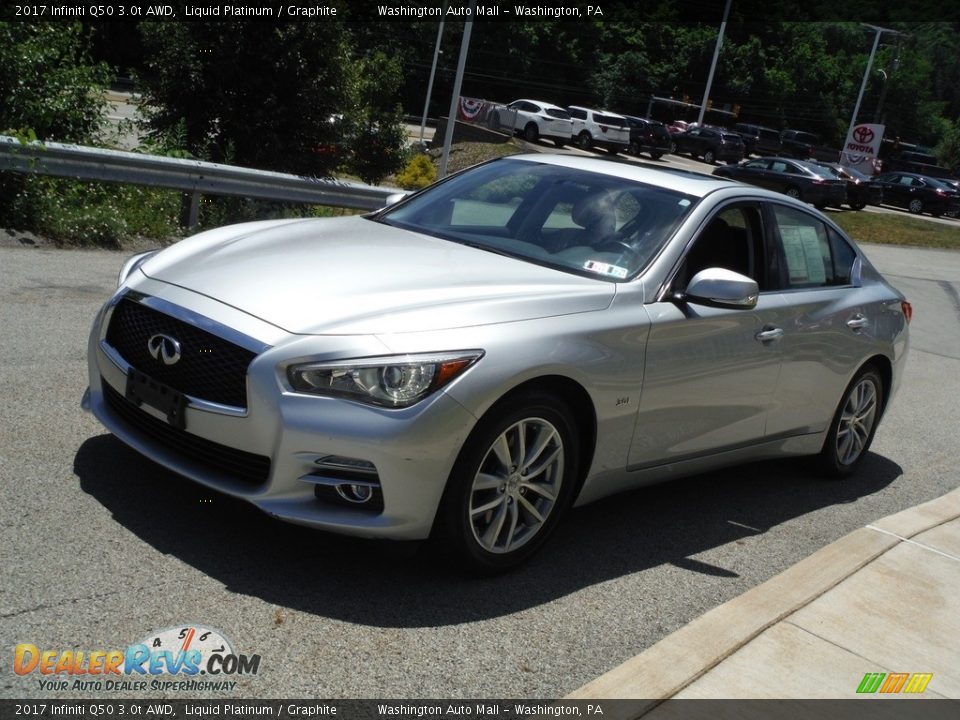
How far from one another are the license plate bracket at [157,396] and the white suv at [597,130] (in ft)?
155

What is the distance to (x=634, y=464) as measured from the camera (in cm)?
502

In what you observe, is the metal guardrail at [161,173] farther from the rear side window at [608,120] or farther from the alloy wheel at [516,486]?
the rear side window at [608,120]

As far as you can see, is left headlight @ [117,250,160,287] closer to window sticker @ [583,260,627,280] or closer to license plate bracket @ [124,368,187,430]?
license plate bracket @ [124,368,187,430]

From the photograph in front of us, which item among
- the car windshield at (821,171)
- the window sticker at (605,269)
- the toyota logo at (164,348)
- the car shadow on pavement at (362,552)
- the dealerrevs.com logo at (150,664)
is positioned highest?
the window sticker at (605,269)

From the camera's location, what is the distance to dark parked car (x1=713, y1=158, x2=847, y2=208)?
38.0 m

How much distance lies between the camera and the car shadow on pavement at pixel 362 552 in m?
4.13

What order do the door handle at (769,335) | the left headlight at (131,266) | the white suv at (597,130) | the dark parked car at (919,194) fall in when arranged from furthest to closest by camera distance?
the white suv at (597,130), the dark parked car at (919,194), the door handle at (769,335), the left headlight at (131,266)

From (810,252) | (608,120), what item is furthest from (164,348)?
(608,120)

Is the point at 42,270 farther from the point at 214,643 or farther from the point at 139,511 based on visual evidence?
the point at 214,643

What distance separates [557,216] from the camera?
18.0 ft

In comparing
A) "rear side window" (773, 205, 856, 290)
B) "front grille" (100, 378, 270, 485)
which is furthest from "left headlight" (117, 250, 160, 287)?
"rear side window" (773, 205, 856, 290)

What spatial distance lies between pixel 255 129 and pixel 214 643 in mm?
15051

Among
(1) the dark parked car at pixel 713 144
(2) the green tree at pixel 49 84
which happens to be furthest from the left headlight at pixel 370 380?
(1) the dark parked car at pixel 713 144

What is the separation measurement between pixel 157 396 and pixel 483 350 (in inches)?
48.6
